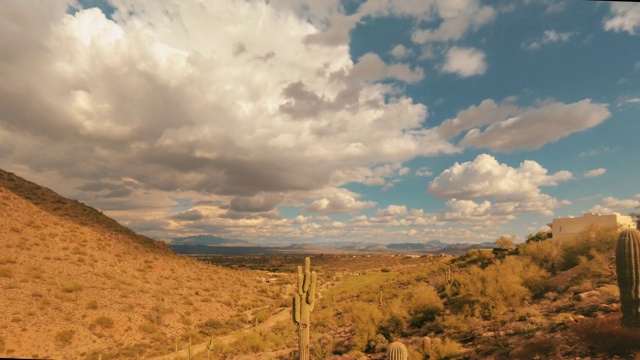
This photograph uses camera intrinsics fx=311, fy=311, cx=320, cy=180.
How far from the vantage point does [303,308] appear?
53.8 ft

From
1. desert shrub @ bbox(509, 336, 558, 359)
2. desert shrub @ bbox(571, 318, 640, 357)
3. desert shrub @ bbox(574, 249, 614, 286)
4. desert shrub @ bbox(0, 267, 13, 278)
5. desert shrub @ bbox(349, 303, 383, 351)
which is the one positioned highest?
desert shrub @ bbox(574, 249, 614, 286)

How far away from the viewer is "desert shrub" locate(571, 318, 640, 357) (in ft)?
35.4

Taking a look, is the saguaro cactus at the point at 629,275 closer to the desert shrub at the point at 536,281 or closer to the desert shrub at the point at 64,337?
the desert shrub at the point at 536,281

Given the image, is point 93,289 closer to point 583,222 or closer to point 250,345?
point 250,345

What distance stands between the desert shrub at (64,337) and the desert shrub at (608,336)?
29.7m

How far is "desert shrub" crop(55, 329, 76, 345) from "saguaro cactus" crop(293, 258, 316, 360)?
1767 centimetres

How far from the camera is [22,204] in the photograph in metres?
38.0

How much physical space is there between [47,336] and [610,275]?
3670 cm

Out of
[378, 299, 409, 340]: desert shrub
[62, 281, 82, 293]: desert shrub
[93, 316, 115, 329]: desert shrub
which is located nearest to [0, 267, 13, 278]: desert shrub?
[62, 281, 82, 293]: desert shrub

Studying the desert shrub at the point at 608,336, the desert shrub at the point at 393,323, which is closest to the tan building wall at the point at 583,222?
the desert shrub at the point at 393,323

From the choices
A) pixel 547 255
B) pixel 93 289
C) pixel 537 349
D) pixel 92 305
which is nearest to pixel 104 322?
pixel 92 305

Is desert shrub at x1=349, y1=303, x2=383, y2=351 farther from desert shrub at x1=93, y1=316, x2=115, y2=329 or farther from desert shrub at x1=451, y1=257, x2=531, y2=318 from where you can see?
desert shrub at x1=93, y1=316, x2=115, y2=329

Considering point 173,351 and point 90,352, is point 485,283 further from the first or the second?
point 90,352

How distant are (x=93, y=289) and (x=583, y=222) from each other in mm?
48594
